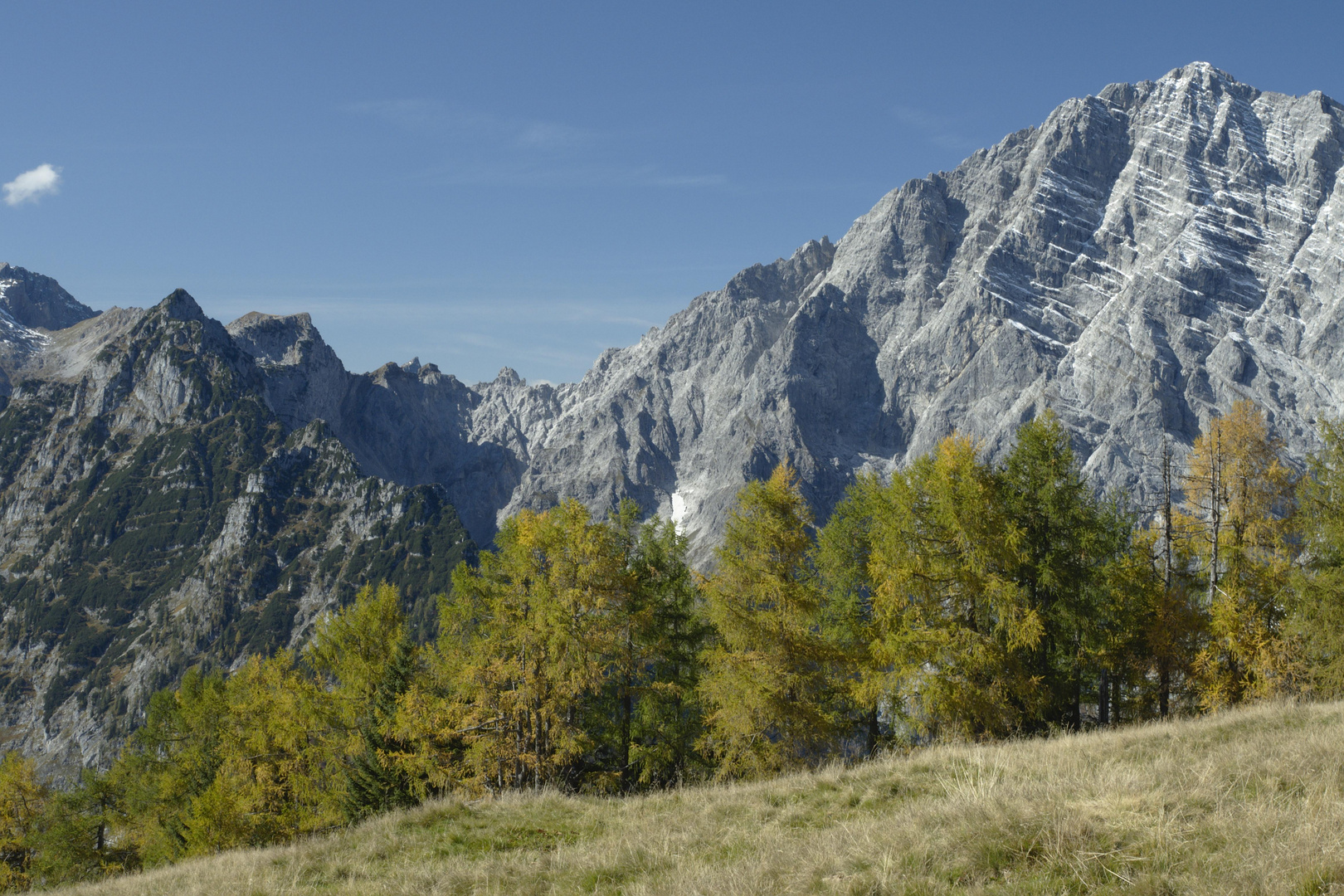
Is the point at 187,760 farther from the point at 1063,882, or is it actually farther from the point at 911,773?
the point at 1063,882

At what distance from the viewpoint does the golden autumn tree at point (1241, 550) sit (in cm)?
2572

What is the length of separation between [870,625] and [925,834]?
17.7 metres

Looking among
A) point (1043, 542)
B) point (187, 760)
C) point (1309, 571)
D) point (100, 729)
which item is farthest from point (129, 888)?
point (100, 729)

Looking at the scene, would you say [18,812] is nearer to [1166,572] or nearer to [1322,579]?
[1166,572]

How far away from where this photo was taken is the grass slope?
666 centimetres

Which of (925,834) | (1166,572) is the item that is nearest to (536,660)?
(925,834)

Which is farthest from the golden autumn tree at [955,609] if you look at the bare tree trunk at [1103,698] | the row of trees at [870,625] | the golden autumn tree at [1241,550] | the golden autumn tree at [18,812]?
the golden autumn tree at [18,812]

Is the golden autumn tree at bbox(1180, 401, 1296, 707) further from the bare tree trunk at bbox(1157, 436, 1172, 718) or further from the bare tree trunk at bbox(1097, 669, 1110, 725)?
the bare tree trunk at bbox(1097, 669, 1110, 725)

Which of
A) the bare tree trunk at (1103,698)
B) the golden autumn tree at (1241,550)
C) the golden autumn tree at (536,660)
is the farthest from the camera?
the bare tree trunk at (1103,698)

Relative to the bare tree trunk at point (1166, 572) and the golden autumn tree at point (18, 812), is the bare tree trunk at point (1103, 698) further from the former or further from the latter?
the golden autumn tree at point (18, 812)

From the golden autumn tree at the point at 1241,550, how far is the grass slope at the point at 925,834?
37.2 feet

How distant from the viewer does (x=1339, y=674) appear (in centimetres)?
2366

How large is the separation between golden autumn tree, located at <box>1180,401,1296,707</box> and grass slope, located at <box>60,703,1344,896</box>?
1134 cm

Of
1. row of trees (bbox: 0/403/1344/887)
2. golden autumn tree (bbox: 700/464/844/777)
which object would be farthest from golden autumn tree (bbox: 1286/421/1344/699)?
golden autumn tree (bbox: 700/464/844/777)
